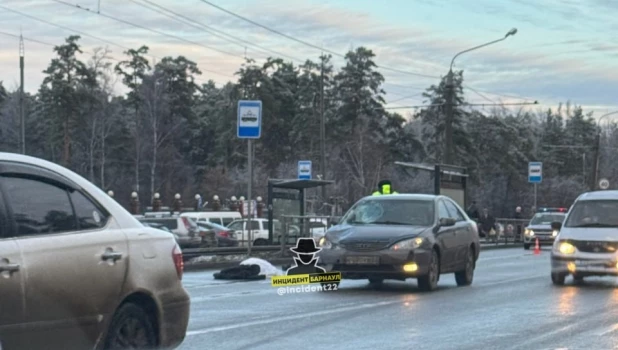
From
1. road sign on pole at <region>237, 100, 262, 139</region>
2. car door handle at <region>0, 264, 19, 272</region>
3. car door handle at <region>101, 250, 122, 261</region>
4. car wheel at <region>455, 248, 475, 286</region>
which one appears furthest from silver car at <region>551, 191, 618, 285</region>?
car door handle at <region>0, 264, 19, 272</region>

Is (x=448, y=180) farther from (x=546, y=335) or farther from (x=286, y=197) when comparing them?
(x=546, y=335)

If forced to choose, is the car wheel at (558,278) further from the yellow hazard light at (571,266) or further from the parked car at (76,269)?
the parked car at (76,269)

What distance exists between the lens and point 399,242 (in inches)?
605

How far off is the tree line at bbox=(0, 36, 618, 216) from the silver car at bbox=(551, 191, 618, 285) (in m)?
56.9

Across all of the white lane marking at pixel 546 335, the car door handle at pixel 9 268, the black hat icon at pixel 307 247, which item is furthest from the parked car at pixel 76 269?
the black hat icon at pixel 307 247

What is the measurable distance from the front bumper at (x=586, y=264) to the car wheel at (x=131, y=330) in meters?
11.7

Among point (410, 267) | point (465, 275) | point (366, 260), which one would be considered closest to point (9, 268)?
point (366, 260)

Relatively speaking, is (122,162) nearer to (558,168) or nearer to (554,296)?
(558,168)

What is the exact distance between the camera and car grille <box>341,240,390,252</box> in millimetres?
15234

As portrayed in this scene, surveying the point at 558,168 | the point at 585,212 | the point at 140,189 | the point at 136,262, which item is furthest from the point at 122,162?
the point at 136,262

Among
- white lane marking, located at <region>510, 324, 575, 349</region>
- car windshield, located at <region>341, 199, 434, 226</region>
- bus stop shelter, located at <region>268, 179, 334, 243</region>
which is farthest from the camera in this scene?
bus stop shelter, located at <region>268, 179, 334, 243</region>

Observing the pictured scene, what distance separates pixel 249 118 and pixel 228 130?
66924mm

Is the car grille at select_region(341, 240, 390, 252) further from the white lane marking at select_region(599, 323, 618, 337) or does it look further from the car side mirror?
the white lane marking at select_region(599, 323, 618, 337)

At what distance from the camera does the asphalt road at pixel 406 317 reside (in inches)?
393
